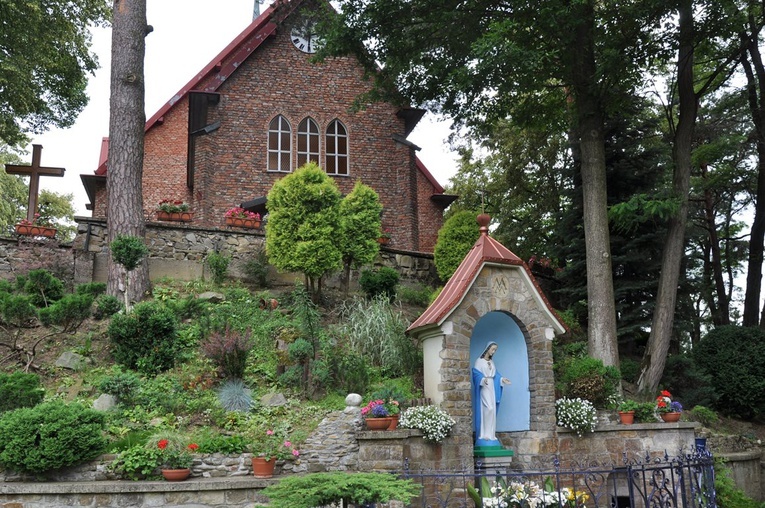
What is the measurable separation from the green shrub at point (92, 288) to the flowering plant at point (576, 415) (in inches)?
332

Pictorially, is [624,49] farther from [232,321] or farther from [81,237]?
[81,237]

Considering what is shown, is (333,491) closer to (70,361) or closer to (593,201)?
(70,361)

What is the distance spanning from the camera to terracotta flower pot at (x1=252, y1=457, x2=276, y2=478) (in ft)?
30.9

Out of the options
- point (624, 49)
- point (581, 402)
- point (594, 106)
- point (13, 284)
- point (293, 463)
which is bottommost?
point (293, 463)

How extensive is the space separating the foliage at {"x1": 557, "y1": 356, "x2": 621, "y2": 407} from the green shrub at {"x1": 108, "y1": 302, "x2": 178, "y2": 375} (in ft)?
21.3

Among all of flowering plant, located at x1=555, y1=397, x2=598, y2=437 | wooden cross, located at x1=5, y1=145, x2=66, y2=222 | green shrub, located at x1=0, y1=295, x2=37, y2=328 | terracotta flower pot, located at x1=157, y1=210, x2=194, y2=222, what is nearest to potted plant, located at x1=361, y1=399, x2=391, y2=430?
flowering plant, located at x1=555, y1=397, x2=598, y2=437

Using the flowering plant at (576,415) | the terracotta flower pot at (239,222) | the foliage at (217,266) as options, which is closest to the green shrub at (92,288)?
the foliage at (217,266)

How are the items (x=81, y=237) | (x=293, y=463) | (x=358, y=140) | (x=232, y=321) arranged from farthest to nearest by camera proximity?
1. (x=358, y=140)
2. (x=81, y=237)
3. (x=232, y=321)
4. (x=293, y=463)

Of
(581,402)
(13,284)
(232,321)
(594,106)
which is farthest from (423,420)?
(13,284)

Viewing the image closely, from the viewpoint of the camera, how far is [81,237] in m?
16.1

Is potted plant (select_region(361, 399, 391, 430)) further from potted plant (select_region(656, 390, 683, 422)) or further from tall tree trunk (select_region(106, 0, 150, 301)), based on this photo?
tall tree trunk (select_region(106, 0, 150, 301))

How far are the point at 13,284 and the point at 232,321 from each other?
4.72 metres

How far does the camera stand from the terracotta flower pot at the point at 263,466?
9405 mm

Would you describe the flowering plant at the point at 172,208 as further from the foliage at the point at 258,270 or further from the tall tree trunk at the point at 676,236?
the tall tree trunk at the point at 676,236
